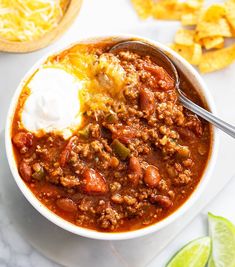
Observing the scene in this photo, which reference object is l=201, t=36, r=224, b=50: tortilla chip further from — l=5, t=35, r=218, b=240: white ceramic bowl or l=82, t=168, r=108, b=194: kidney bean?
l=82, t=168, r=108, b=194: kidney bean

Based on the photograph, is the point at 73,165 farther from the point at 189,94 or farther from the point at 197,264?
the point at 197,264

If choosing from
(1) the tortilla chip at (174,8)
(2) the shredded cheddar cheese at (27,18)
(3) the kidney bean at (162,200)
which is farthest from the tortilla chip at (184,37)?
(3) the kidney bean at (162,200)

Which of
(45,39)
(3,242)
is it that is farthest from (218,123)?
(3,242)

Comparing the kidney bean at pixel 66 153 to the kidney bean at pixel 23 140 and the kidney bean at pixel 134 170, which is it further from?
the kidney bean at pixel 134 170

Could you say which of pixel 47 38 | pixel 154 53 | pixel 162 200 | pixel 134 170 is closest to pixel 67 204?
pixel 134 170

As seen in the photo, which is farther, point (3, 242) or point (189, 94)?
point (3, 242)

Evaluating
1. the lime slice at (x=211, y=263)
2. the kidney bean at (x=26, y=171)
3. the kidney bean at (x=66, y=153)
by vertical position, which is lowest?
the lime slice at (x=211, y=263)
